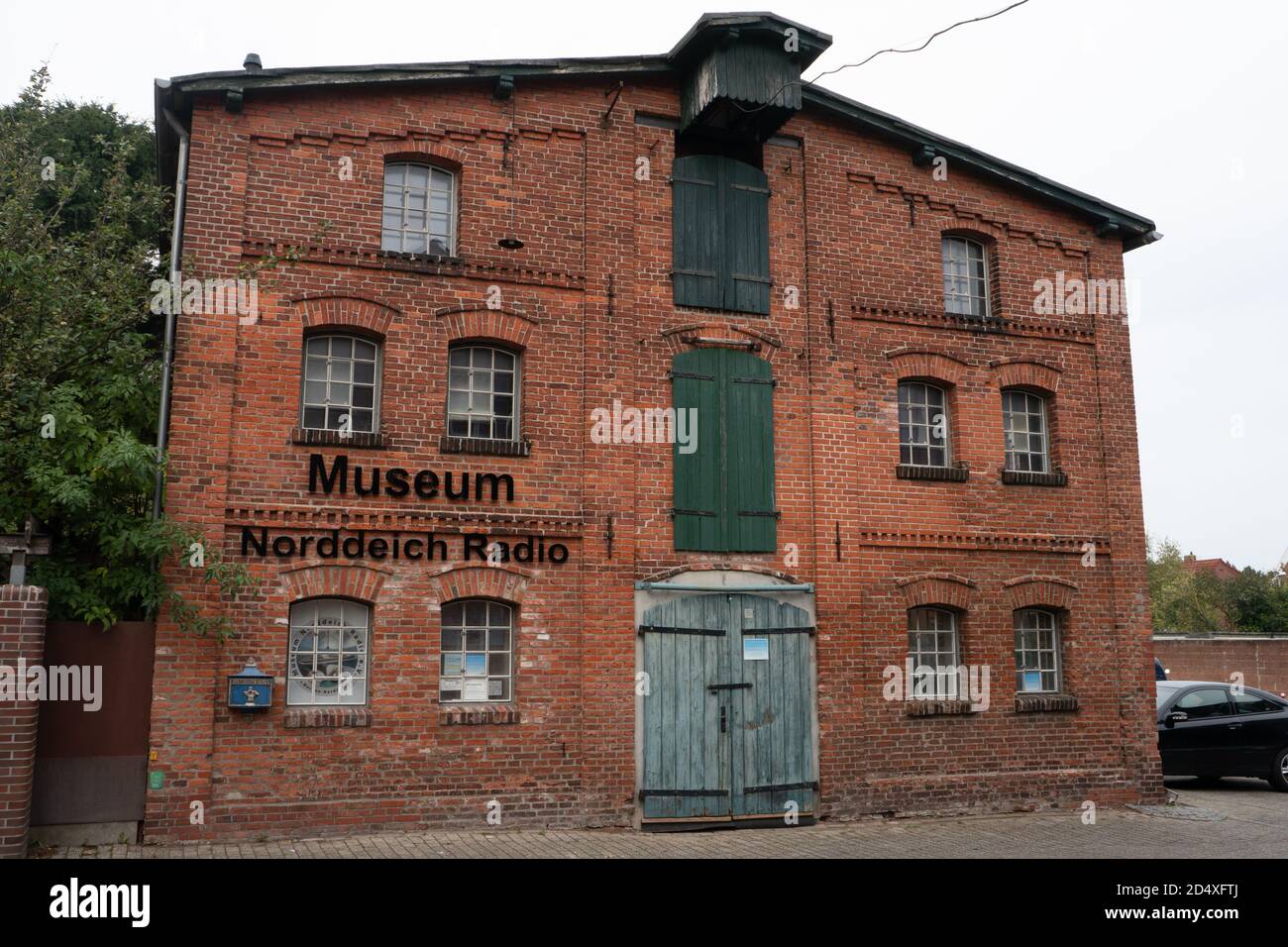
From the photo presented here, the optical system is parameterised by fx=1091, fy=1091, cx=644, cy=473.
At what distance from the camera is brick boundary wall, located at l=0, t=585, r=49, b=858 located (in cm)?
951

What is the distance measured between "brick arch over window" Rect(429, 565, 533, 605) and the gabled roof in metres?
5.55

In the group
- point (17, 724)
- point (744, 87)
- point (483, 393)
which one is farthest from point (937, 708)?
point (17, 724)

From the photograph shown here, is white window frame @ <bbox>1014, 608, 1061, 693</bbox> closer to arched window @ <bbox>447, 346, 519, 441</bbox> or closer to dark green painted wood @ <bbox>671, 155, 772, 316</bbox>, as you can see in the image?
dark green painted wood @ <bbox>671, 155, 772, 316</bbox>

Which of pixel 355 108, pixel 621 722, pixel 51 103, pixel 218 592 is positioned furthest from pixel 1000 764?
pixel 51 103

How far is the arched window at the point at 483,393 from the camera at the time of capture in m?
12.4

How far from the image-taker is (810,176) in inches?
559

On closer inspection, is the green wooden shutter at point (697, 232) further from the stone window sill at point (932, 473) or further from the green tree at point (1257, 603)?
the green tree at point (1257, 603)

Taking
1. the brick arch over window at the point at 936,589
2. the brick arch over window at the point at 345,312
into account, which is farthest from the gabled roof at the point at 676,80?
the brick arch over window at the point at 936,589

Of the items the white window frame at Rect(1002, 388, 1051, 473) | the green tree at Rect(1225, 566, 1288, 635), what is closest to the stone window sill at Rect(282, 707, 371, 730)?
the white window frame at Rect(1002, 388, 1051, 473)

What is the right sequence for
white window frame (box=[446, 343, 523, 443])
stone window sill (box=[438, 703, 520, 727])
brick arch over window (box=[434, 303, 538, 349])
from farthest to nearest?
white window frame (box=[446, 343, 523, 443]), brick arch over window (box=[434, 303, 538, 349]), stone window sill (box=[438, 703, 520, 727])

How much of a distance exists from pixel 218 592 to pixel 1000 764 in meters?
9.60

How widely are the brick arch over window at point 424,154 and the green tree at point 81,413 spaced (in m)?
2.99
